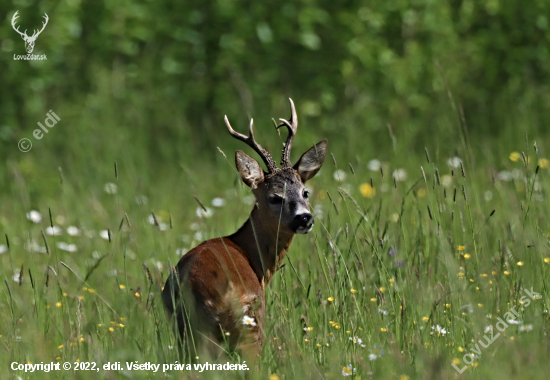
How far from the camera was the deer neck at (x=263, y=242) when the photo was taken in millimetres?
4152

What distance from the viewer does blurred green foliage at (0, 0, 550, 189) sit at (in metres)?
8.20

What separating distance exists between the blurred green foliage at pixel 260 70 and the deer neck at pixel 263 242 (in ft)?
12.7

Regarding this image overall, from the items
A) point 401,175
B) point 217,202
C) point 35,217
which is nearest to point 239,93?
point 217,202

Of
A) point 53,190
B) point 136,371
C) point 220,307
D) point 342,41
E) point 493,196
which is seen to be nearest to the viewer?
point 136,371

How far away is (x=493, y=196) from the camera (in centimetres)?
609

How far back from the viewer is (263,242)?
4.20 meters

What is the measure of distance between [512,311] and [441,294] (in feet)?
1.22

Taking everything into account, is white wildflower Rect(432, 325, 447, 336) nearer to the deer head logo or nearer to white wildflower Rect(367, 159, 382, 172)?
white wildflower Rect(367, 159, 382, 172)

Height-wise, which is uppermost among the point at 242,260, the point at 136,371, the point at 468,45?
the point at 468,45

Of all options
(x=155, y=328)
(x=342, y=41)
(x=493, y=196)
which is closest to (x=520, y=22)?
(x=342, y=41)

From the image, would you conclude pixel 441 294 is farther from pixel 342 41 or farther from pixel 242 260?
pixel 342 41

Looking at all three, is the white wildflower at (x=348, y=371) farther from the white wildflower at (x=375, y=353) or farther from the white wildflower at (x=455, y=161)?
the white wildflower at (x=455, y=161)

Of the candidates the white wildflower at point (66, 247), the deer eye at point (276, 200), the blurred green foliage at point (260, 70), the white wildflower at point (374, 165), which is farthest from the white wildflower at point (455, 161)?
the white wildflower at point (66, 247)

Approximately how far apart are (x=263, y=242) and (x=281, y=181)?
35cm
